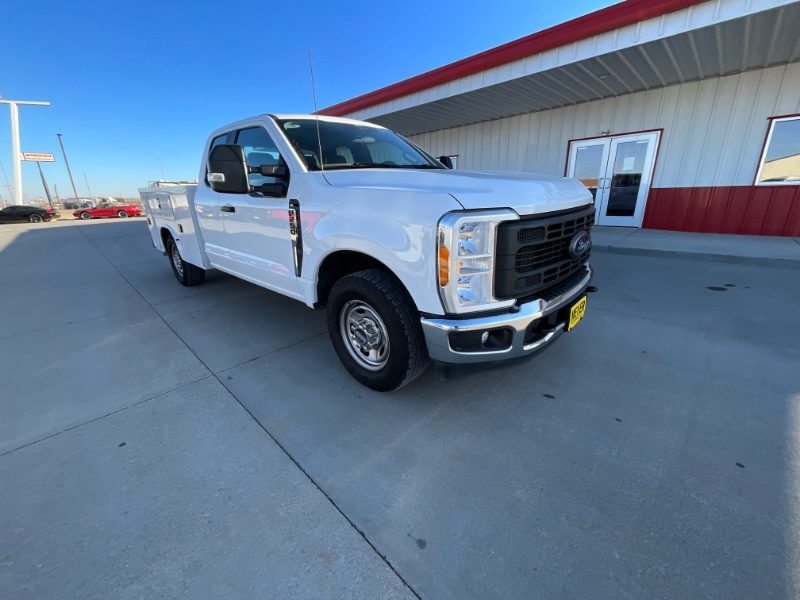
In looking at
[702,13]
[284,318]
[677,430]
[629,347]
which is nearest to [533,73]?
[702,13]

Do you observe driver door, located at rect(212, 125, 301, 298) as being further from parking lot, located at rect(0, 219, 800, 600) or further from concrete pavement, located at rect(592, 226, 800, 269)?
concrete pavement, located at rect(592, 226, 800, 269)

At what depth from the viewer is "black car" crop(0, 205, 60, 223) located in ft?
81.1

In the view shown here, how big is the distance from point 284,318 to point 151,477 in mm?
2349

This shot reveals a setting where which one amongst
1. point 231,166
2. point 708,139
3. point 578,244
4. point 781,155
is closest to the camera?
point 578,244

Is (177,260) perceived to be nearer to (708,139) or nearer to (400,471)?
(400,471)

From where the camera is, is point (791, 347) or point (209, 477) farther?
point (791, 347)

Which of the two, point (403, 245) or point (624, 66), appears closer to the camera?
point (403, 245)

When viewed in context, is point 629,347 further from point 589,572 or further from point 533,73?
point 533,73

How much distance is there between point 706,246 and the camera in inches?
264

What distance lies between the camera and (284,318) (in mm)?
4133

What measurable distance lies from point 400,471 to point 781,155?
9747 mm

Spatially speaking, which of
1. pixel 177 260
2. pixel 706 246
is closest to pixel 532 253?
pixel 177 260

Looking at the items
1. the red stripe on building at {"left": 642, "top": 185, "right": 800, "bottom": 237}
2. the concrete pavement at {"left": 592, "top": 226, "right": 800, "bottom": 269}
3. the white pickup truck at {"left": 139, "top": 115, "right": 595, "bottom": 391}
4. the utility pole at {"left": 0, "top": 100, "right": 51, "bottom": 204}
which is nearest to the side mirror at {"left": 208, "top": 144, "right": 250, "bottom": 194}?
the white pickup truck at {"left": 139, "top": 115, "right": 595, "bottom": 391}

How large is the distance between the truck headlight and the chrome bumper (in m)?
0.09
